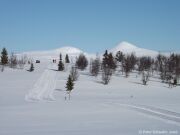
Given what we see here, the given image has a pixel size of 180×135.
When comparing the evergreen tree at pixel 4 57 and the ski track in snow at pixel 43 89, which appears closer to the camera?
the ski track in snow at pixel 43 89

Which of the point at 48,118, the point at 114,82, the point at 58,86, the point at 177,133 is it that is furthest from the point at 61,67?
the point at 177,133

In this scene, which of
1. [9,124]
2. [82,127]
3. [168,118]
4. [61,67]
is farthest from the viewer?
[61,67]

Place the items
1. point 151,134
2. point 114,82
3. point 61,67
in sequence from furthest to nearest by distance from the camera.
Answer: point 61,67
point 114,82
point 151,134

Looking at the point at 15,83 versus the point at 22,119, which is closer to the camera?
the point at 22,119

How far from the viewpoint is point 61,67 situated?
12050 cm

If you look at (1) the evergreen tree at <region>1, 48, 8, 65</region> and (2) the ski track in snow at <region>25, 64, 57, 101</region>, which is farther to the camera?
(1) the evergreen tree at <region>1, 48, 8, 65</region>

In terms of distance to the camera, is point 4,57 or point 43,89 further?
point 4,57

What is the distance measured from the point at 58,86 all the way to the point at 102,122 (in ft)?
201

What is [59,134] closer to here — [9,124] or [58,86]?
[9,124]

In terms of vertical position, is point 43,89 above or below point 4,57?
below

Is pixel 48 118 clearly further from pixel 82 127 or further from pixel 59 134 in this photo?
pixel 59 134

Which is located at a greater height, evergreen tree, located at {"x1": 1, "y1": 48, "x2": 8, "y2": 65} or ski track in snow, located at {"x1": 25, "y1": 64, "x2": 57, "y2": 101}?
evergreen tree, located at {"x1": 1, "y1": 48, "x2": 8, "y2": 65}

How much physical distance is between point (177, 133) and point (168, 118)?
632cm

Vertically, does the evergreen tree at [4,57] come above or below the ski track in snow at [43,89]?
above
